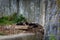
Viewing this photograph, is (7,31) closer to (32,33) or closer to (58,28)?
(32,33)

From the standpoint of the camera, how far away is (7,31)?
3703mm

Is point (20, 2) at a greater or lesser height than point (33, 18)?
greater

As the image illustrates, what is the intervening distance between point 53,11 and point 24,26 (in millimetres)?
782

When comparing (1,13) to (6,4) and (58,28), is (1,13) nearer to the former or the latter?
(6,4)

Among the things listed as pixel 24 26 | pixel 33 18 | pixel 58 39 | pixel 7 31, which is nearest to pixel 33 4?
pixel 33 18

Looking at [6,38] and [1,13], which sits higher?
[1,13]

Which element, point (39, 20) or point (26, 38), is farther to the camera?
point (39, 20)

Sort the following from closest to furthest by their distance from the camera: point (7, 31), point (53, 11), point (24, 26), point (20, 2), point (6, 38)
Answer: point (6, 38)
point (53, 11)
point (7, 31)
point (24, 26)
point (20, 2)

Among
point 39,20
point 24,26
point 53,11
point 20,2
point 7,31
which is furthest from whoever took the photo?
point 20,2

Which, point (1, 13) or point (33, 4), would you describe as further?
point (1, 13)

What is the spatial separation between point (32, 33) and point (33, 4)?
0.93 metres

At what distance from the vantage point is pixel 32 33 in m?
3.73

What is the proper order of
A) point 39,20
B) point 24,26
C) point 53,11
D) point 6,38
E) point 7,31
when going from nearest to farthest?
point 6,38 → point 53,11 → point 7,31 → point 24,26 → point 39,20

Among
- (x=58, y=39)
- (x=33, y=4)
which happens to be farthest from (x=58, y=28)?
(x=33, y=4)
